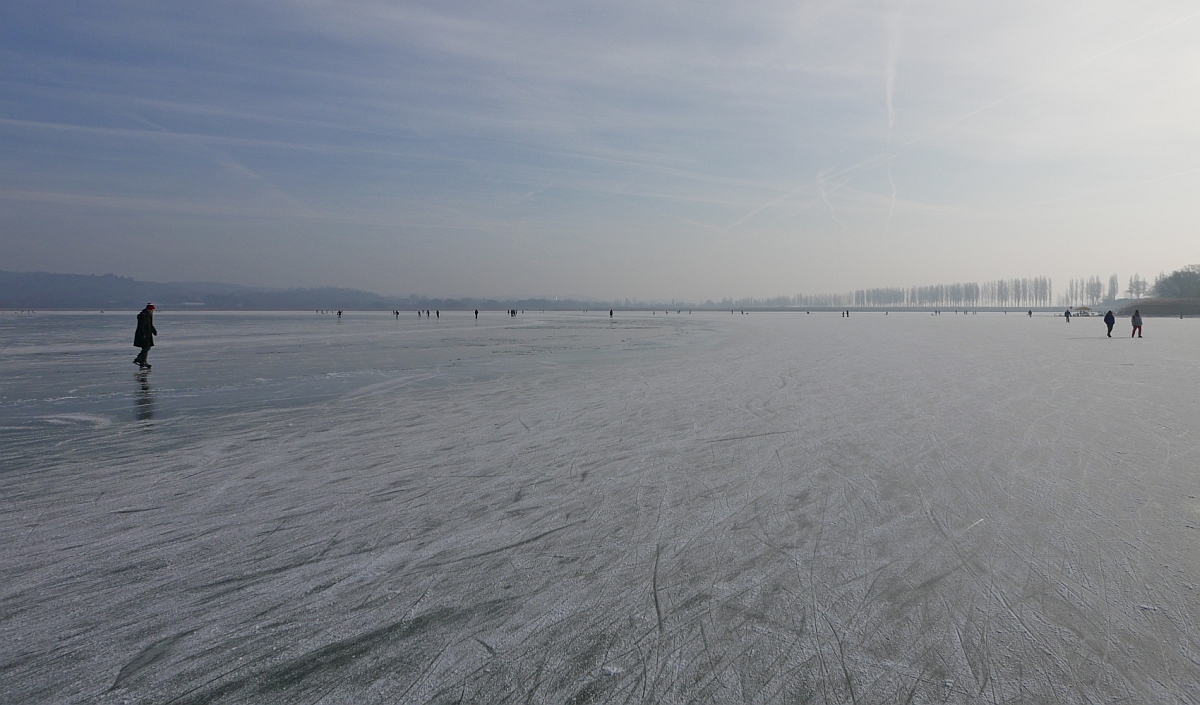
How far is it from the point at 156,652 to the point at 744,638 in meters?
2.65

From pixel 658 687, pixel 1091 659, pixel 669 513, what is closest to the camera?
pixel 658 687

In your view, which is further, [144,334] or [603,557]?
[144,334]

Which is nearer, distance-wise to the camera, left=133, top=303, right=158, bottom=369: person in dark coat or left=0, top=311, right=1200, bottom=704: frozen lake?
left=0, top=311, right=1200, bottom=704: frozen lake

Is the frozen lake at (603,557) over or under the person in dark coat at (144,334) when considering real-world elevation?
under

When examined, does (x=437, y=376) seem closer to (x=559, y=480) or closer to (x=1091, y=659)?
(x=559, y=480)

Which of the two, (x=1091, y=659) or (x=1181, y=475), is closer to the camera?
(x=1091, y=659)

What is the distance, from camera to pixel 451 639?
263 cm

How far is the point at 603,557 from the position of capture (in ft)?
11.4

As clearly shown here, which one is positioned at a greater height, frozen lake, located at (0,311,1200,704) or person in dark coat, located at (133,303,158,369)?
person in dark coat, located at (133,303,158,369)

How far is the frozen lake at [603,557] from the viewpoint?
2398 millimetres

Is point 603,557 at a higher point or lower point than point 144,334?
lower

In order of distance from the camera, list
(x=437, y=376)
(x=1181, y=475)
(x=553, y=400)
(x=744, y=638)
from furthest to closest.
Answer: (x=437, y=376)
(x=553, y=400)
(x=1181, y=475)
(x=744, y=638)

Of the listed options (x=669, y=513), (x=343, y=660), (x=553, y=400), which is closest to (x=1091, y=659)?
(x=669, y=513)

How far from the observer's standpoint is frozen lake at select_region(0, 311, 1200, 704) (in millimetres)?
2398
